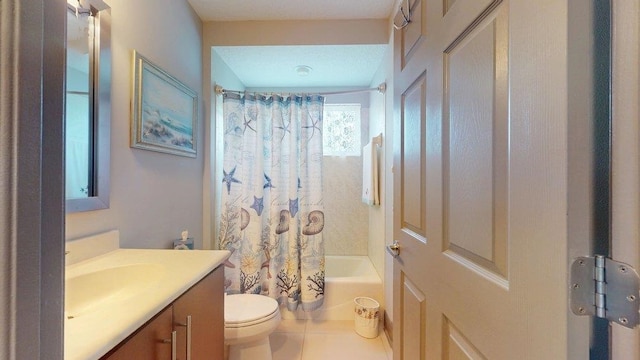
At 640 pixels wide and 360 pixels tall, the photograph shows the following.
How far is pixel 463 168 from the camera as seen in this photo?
0.65 metres

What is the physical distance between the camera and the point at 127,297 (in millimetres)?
765

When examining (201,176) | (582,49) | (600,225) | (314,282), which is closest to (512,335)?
(600,225)

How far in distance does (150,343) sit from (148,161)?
99 centimetres

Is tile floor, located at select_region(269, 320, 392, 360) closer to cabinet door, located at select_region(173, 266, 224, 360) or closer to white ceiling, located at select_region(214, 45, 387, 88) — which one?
cabinet door, located at select_region(173, 266, 224, 360)

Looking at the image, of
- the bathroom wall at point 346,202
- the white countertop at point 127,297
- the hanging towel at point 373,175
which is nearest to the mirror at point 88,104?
the white countertop at point 127,297

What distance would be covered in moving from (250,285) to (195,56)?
1.75 meters

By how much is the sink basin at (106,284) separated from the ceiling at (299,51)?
1731mm

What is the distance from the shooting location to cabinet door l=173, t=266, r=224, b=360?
801 millimetres

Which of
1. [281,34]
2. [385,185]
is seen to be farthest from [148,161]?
[385,185]

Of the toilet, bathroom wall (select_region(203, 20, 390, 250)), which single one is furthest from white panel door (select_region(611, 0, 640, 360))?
bathroom wall (select_region(203, 20, 390, 250))

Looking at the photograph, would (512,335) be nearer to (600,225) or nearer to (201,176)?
(600,225)

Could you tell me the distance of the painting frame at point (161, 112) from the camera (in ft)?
4.18

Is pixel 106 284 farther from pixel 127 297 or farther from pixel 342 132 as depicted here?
pixel 342 132

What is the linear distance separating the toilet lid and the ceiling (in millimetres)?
1816
